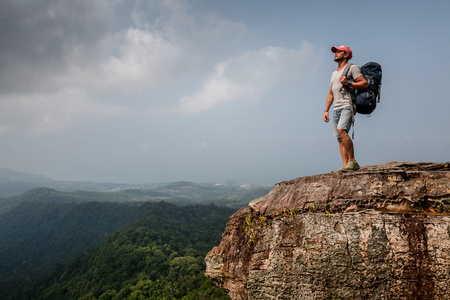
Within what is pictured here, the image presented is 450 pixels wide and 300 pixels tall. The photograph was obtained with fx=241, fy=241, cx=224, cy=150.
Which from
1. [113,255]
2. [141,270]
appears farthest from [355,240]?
[113,255]

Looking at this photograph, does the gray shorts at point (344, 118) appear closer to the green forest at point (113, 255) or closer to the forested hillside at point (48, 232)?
the green forest at point (113, 255)

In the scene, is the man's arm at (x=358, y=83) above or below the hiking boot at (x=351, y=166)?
above

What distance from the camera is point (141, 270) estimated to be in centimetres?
6291

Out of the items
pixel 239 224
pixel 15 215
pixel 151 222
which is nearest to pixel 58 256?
pixel 151 222

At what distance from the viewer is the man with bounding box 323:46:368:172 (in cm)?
599

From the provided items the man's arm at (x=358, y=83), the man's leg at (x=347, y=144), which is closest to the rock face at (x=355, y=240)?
the man's leg at (x=347, y=144)

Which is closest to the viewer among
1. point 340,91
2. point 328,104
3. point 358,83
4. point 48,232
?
point 358,83

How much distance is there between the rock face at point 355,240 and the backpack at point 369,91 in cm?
172

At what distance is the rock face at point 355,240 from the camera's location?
4184 mm

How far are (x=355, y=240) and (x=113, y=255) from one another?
79.2 metres

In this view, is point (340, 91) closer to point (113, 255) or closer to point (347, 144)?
point (347, 144)

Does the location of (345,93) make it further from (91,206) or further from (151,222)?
(91,206)

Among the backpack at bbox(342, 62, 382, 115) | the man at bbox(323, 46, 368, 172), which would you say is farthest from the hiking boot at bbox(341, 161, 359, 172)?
the backpack at bbox(342, 62, 382, 115)

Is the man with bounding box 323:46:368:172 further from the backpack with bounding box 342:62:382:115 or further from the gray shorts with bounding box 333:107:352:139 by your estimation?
the backpack with bounding box 342:62:382:115
